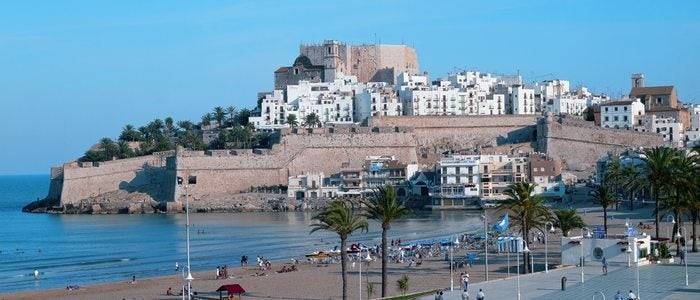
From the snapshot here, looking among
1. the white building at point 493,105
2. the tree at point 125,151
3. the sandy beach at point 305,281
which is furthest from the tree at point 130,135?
the sandy beach at point 305,281

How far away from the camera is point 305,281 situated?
3838cm

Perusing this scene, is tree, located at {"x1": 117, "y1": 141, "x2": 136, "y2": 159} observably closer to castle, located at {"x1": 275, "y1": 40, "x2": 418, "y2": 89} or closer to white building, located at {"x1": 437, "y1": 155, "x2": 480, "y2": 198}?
castle, located at {"x1": 275, "y1": 40, "x2": 418, "y2": 89}

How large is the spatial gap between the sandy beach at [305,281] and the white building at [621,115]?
46133 mm

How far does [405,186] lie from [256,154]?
11382 millimetres

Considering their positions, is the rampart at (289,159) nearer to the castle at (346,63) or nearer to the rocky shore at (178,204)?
the rocky shore at (178,204)

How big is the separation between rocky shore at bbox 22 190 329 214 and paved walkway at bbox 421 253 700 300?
48211 millimetres

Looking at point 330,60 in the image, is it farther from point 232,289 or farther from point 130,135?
point 232,289

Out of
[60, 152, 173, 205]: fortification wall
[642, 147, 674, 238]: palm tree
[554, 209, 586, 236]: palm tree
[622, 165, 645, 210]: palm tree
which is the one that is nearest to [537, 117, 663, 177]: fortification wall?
[622, 165, 645, 210]: palm tree

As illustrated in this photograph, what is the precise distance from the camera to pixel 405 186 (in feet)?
262

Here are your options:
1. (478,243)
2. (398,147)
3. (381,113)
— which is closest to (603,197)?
(478,243)

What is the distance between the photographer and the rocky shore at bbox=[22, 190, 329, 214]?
8162 cm

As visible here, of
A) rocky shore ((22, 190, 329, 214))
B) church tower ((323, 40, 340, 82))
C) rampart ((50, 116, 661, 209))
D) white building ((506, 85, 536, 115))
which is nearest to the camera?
rocky shore ((22, 190, 329, 214))

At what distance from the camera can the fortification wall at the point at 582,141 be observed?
85.2 m

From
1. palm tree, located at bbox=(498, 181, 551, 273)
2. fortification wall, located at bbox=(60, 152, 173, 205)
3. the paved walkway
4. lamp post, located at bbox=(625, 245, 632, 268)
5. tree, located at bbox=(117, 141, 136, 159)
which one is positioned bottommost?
the paved walkway
